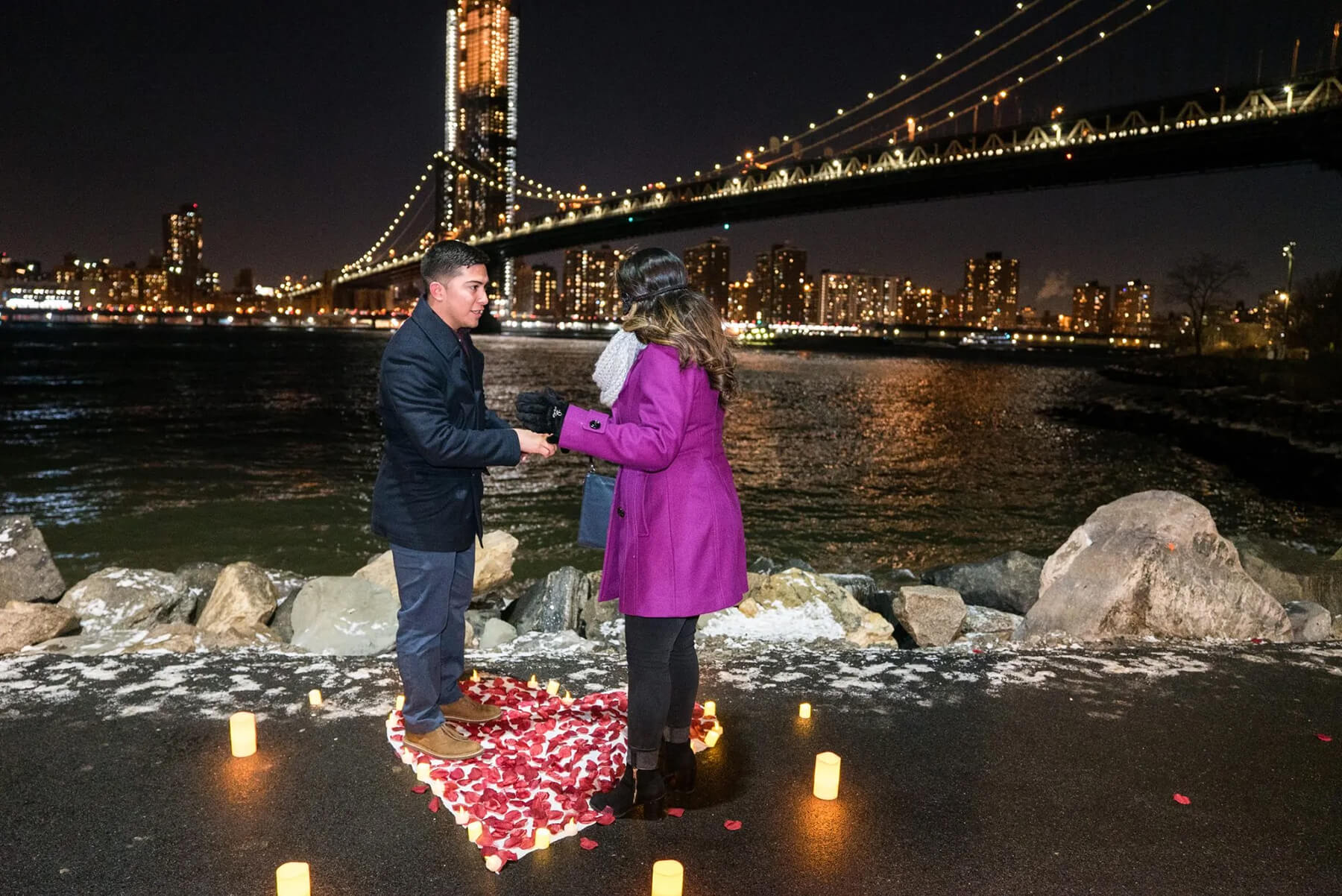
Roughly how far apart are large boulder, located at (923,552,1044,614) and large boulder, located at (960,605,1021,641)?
587 mm

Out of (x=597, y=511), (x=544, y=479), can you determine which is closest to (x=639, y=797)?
(x=597, y=511)

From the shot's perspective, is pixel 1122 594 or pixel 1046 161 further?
pixel 1046 161

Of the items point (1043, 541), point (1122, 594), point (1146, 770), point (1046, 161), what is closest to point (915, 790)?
point (1146, 770)

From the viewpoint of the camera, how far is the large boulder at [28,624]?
4824 mm

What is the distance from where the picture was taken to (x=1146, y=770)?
3.41m

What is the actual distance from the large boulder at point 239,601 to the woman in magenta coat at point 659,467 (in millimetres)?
4012

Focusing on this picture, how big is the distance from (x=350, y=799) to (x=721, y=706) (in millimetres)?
1555

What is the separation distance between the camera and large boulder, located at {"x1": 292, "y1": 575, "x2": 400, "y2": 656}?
5.09 m

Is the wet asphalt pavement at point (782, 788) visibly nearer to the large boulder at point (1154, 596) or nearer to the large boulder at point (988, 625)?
the large boulder at point (1154, 596)

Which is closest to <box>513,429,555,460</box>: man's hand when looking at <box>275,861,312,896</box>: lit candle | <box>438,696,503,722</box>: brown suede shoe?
<box>438,696,503,722</box>: brown suede shoe

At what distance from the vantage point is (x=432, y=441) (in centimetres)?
306

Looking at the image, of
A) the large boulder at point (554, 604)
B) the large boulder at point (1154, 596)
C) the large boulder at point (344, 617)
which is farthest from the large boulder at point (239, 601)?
the large boulder at point (1154, 596)

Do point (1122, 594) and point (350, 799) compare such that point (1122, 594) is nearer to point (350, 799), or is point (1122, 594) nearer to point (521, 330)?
point (350, 799)

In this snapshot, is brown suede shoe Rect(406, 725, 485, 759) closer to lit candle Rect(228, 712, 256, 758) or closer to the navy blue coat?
lit candle Rect(228, 712, 256, 758)
